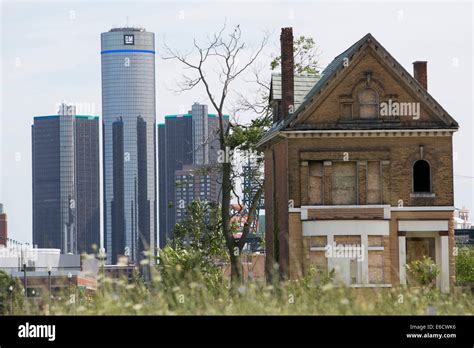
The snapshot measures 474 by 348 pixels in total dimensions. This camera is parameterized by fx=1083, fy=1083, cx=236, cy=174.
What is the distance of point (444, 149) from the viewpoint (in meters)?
48.2

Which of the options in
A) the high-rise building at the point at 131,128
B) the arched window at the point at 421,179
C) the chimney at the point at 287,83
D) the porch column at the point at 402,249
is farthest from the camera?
the high-rise building at the point at 131,128

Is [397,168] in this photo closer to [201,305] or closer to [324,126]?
[324,126]

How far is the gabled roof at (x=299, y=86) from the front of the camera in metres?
51.0

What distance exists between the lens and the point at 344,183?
48031 mm

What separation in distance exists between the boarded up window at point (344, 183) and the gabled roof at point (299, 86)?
398 cm

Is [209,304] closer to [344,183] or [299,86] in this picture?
[344,183]

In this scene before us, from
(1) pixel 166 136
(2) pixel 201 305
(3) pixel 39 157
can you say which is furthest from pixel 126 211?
(2) pixel 201 305

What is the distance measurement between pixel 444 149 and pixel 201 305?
33262 millimetres

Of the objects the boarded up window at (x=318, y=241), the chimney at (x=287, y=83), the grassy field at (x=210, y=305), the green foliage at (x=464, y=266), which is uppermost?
the chimney at (x=287, y=83)

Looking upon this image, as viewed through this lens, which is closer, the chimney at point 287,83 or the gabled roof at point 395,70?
the gabled roof at point 395,70

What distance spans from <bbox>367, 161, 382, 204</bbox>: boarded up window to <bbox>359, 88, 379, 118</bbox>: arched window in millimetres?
2232

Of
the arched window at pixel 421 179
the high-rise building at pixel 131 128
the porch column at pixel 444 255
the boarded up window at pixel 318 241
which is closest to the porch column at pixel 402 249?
the porch column at pixel 444 255

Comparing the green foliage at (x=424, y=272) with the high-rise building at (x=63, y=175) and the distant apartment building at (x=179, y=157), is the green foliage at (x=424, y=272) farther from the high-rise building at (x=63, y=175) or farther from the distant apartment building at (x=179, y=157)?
the high-rise building at (x=63, y=175)

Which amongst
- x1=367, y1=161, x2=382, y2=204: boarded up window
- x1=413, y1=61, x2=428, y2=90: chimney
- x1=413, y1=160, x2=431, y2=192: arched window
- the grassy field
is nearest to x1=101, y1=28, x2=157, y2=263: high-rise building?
x1=413, y1=61, x2=428, y2=90: chimney
